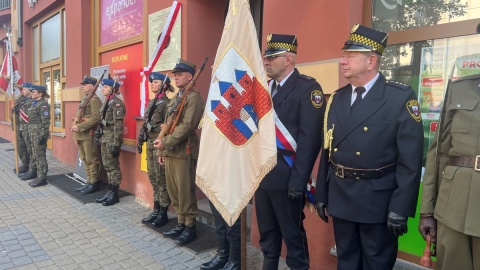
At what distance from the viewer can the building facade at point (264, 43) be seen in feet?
9.75

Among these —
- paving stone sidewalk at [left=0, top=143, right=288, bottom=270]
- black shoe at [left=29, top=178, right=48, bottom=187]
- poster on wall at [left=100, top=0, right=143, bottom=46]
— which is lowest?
paving stone sidewalk at [left=0, top=143, right=288, bottom=270]

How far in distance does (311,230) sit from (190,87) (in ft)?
6.53

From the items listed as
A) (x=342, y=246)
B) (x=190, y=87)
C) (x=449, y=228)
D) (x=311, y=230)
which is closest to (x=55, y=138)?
(x=190, y=87)

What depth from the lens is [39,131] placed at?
7.41m

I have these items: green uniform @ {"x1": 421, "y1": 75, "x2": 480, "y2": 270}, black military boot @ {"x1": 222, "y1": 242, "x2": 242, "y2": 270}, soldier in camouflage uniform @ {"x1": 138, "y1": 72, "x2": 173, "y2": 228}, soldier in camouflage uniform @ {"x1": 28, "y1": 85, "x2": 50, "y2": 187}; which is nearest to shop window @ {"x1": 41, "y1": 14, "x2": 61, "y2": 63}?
soldier in camouflage uniform @ {"x1": 28, "y1": 85, "x2": 50, "y2": 187}

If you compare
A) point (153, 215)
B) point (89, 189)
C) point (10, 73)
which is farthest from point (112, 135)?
point (10, 73)

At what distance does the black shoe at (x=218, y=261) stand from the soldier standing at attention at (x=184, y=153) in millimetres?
695

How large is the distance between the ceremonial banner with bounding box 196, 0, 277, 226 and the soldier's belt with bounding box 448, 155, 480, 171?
1.12 m

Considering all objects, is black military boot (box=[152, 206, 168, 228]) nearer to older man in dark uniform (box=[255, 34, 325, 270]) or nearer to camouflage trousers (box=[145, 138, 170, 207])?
camouflage trousers (box=[145, 138, 170, 207])

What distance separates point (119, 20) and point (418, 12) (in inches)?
222

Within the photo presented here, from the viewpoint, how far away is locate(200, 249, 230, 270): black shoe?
3.62 metres

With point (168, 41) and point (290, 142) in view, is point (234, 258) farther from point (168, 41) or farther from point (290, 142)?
point (168, 41)

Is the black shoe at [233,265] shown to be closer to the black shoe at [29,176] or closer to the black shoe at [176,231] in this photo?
the black shoe at [176,231]

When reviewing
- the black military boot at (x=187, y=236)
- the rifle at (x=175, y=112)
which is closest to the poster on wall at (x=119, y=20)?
the rifle at (x=175, y=112)
